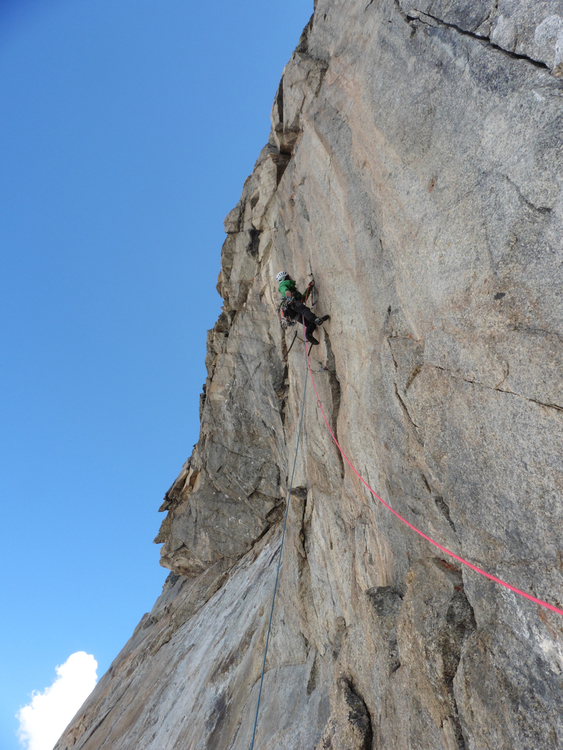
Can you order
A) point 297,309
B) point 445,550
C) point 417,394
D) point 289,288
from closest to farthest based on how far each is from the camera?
point 445,550 < point 417,394 < point 297,309 < point 289,288

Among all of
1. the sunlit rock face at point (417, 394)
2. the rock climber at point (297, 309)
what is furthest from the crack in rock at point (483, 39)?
the rock climber at point (297, 309)

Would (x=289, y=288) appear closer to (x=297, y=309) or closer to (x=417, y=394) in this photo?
(x=297, y=309)

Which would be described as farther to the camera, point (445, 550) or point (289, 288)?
point (289, 288)

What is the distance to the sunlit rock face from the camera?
4.27m

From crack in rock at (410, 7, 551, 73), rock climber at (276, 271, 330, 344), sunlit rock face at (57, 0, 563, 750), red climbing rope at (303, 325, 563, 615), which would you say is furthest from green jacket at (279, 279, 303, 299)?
crack in rock at (410, 7, 551, 73)

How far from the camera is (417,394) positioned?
610 centimetres

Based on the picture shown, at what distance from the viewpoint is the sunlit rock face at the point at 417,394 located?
4273 millimetres

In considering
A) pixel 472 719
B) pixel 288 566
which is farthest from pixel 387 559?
pixel 288 566

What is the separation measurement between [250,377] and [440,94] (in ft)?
38.6

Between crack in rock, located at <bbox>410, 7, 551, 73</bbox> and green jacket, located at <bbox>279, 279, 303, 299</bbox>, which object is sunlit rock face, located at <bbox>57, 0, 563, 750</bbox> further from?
green jacket, located at <bbox>279, 279, 303, 299</bbox>

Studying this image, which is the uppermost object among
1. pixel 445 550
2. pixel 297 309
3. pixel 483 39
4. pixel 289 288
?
pixel 483 39

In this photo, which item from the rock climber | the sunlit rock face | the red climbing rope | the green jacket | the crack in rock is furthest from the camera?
the green jacket

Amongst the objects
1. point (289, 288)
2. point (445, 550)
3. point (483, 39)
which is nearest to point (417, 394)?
point (445, 550)

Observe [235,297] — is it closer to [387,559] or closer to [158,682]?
[387,559]
